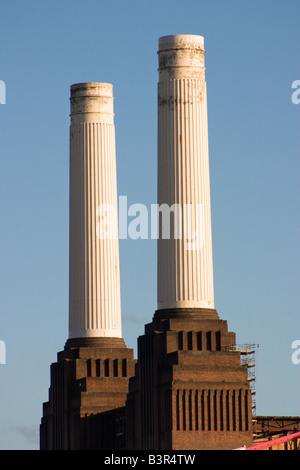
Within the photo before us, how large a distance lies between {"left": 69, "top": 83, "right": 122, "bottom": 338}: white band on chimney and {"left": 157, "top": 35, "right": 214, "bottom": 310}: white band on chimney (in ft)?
61.3

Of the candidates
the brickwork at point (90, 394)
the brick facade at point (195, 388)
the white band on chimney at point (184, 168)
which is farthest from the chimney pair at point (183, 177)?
the brickwork at point (90, 394)

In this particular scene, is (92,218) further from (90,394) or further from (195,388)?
(195,388)

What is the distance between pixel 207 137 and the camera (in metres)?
176

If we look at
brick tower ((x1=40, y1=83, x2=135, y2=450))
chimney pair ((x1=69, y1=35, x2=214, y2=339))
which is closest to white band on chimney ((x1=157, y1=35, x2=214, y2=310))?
chimney pair ((x1=69, y1=35, x2=214, y2=339))

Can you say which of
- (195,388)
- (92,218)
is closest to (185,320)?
(195,388)

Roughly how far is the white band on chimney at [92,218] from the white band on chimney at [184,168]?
18.7 meters

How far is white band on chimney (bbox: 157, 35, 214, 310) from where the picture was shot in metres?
173

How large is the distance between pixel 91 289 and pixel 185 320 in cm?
2359

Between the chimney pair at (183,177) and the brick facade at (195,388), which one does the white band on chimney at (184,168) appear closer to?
the chimney pair at (183,177)

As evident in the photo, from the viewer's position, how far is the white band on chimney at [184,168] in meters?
173

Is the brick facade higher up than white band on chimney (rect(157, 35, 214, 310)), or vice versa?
white band on chimney (rect(157, 35, 214, 310))

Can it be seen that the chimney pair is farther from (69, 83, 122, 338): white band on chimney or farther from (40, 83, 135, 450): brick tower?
(69, 83, 122, 338): white band on chimney

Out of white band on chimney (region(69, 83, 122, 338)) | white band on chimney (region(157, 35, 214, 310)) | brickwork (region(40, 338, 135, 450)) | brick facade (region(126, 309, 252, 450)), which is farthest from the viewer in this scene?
white band on chimney (region(69, 83, 122, 338))
